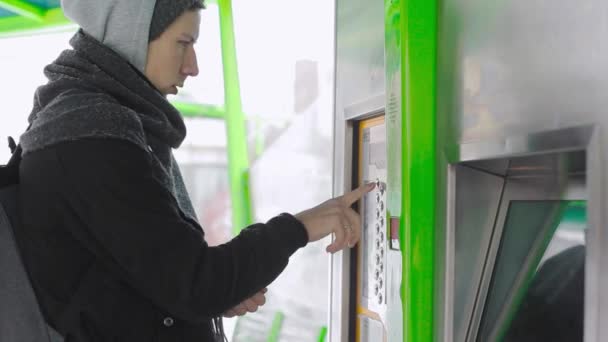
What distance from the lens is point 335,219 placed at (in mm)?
1131

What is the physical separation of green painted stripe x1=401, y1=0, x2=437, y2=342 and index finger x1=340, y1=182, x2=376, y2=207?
0.20 metres

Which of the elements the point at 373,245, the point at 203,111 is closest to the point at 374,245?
the point at 373,245

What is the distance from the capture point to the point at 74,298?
962mm

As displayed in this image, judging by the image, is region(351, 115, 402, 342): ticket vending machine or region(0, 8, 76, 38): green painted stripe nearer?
region(351, 115, 402, 342): ticket vending machine

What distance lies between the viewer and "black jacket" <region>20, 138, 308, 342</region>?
35.5 inches

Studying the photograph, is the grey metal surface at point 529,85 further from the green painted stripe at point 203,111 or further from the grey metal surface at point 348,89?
the green painted stripe at point 203,111

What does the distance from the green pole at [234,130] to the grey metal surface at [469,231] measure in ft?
7.94

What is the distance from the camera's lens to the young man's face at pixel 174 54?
112 centimetres

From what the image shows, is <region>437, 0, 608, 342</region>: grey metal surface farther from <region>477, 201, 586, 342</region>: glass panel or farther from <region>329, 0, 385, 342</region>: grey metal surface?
<region>329, 0, 385, 342</region>: grey metal surface

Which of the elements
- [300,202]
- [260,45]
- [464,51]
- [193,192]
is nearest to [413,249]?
[464,51]

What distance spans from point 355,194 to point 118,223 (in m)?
0.47

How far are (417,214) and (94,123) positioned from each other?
1.67 feet

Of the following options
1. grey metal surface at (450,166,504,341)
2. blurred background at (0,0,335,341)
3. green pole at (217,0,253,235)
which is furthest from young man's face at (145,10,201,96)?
green pole at (217,0,253,235)

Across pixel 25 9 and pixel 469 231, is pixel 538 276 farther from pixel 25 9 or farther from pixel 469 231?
pixel 25 9
